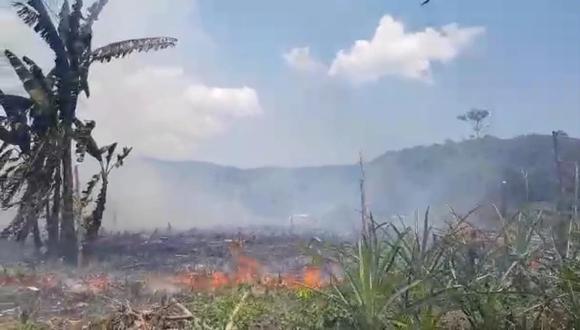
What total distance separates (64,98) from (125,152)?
199 centimetres

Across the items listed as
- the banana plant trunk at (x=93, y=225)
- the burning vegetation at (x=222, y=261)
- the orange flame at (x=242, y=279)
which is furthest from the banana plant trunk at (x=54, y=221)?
the orange flame at (x=242, y=279)

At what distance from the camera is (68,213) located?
16.9 meters

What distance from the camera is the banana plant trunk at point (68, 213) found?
1686 cm

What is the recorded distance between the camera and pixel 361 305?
4.49m

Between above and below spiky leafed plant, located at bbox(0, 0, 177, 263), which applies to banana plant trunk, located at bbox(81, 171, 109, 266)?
below

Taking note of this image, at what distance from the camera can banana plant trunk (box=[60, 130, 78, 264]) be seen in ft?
55.3

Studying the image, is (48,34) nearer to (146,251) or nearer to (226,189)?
(146,251)

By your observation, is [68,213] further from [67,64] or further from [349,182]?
[349,182]

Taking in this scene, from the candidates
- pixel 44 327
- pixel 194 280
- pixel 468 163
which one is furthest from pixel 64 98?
pixel 468 163

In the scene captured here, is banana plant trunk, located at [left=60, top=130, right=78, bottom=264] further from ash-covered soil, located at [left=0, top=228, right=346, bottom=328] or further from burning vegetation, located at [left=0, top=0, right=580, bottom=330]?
ash-covered soil, located at [left=0, top=228, right=346, bottom=328]

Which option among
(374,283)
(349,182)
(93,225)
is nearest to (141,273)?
(93,225)

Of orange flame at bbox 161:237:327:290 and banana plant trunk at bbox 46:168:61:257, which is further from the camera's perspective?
banana plant trunk at bbox 46:168:61:257

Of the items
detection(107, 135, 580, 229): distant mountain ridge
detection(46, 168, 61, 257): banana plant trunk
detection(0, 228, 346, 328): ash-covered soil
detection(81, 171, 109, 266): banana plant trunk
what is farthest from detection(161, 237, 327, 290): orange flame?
detection(107, 135, 580, 229): distant mountain ridge

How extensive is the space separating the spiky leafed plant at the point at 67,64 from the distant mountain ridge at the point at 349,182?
10.6 meters
